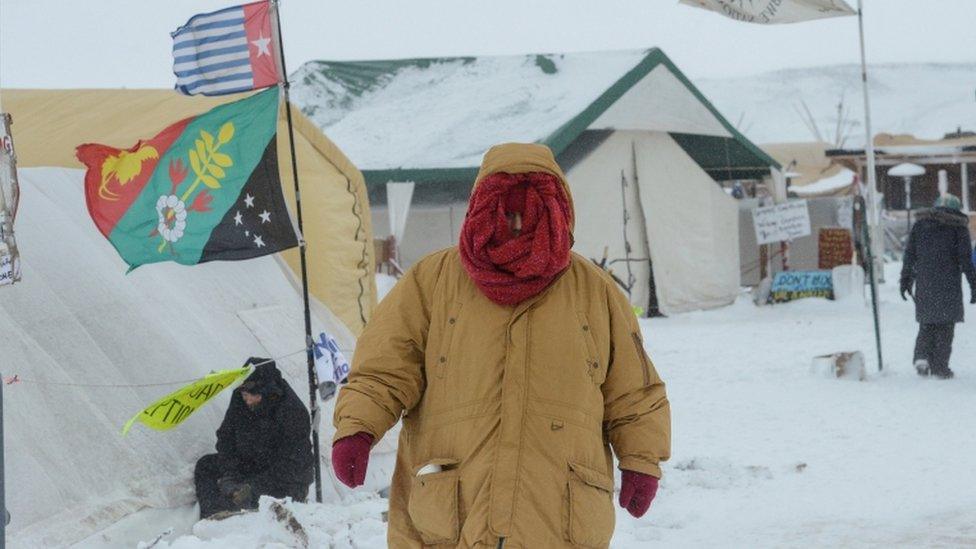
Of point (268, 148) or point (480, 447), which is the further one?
point (268, 148)

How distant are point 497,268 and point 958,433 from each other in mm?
5981

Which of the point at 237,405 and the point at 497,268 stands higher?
the point at 497,268

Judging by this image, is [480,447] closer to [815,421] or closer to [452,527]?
[452,527]

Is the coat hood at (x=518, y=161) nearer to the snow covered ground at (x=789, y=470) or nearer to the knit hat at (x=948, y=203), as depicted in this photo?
the snow covered ground at (x=789, y=470)

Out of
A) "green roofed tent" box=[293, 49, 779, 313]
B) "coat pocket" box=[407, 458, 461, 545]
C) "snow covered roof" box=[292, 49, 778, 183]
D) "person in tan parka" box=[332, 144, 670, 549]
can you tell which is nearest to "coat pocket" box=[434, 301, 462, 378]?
"person in tan parka" box=[332, 144, 670, 549]

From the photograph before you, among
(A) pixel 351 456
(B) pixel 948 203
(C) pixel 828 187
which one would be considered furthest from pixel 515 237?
(C) pixel 828 187

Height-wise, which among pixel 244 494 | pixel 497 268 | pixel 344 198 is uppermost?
pixel 497 268

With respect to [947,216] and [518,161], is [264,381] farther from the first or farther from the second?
[947,216]

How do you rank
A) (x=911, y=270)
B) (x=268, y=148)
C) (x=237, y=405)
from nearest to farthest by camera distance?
(x=268, y=148), (x=237, y=405), (x=911, y=270)

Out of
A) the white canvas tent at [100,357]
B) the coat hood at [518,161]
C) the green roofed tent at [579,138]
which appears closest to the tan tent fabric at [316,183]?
the white canvas tent at [100,357]

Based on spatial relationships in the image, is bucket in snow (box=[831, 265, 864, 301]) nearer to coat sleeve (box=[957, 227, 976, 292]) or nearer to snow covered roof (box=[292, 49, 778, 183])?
snow covered roof (box=[292, 49, 778, 183])

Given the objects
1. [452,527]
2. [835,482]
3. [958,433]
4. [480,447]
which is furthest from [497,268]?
[958,433]

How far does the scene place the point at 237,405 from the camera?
256 inches

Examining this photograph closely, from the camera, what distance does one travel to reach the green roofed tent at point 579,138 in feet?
56.7
